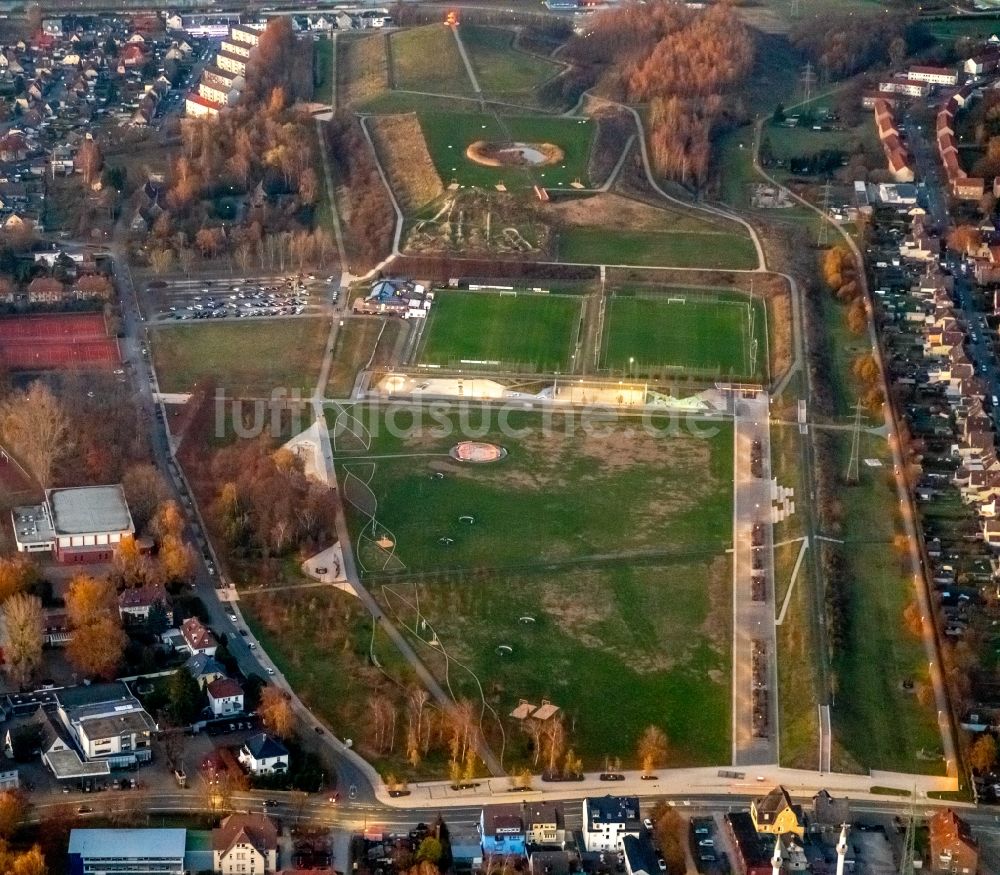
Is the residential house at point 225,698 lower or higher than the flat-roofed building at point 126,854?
lower

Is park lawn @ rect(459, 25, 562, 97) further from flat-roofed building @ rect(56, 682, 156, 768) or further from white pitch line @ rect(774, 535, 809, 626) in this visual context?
flat-roofed building @ rect(56, 682, 156, 768)

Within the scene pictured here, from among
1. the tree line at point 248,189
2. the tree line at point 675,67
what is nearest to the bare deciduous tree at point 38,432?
the tree line at point 248,189

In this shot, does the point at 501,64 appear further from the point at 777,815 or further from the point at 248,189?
the point at 777,815

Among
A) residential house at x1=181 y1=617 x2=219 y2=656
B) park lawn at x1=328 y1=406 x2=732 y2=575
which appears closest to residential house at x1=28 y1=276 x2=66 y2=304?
park lawn at x1=328 y1=406 x2=732 y2=575

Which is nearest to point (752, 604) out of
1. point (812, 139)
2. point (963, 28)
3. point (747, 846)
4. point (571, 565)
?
point (571, 565)

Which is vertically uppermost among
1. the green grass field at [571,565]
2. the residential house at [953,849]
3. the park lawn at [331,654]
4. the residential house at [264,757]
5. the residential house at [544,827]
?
the residential house at [264,757]

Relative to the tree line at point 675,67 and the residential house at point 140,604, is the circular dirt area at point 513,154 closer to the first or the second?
the tree line at point 675,67
